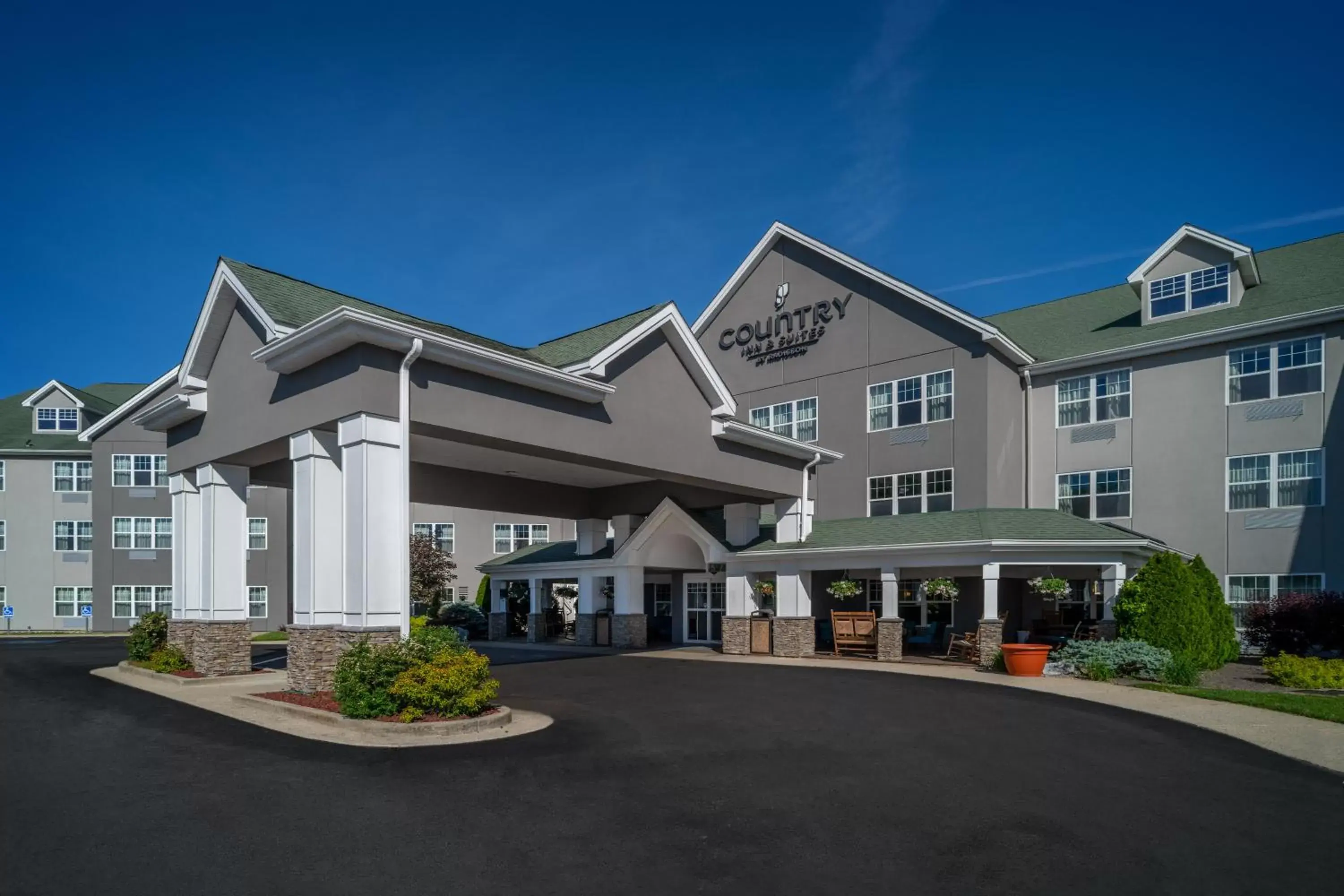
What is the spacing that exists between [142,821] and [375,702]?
4564 mm

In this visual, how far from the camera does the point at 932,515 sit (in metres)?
24.6

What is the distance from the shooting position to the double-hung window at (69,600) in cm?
4250

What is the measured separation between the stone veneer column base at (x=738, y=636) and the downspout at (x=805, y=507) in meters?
2.68

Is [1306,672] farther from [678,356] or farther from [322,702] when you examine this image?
[322,702]

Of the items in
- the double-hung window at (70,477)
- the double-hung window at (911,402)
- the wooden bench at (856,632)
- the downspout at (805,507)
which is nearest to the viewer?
the wooden bench at (856,632)

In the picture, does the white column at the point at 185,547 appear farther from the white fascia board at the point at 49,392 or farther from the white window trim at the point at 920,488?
the white fascia board at the point at 49,392

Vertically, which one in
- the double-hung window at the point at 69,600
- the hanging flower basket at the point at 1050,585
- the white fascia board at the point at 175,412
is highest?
the white fascia board at the point at 175,412

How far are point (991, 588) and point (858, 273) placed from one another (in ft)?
41.3

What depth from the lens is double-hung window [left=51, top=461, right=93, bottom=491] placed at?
1681 inches

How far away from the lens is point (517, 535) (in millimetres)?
43625

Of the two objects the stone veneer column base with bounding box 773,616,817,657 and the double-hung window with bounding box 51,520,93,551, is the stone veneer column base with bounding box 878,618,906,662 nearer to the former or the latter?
the stone veneer column base with bounding box 773,616,817,657

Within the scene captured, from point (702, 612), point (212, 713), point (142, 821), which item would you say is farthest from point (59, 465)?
point (142, 821)

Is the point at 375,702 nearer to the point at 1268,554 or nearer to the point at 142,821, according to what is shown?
the point at 142,821

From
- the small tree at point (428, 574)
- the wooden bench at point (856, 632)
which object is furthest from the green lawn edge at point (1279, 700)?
the small tree at point (428, 574)
